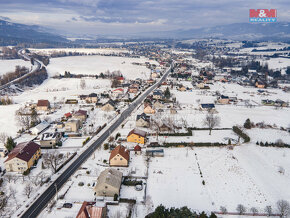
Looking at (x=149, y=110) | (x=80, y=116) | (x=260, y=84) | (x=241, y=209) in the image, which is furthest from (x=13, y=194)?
(x=260, y=84)

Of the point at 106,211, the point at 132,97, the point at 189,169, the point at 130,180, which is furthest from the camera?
the point at 132,97

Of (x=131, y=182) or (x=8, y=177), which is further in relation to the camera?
(x=8, y=177)

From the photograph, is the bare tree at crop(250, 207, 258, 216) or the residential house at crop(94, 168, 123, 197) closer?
the bare tree at crop(250, 207, 258, 216)

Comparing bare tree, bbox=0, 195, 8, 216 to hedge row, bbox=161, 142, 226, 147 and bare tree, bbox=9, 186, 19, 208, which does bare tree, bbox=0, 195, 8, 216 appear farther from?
hedge row, bbox=161, 142, 226, 147

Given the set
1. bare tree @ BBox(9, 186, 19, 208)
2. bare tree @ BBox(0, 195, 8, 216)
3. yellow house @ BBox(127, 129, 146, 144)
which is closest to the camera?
bare tree @ BBox(0, 195, 8, 216)

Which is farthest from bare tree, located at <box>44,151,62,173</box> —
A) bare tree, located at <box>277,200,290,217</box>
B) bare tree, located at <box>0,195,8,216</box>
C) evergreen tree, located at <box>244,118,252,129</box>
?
evergreen tree, located at <box>244,118,252,129</box>

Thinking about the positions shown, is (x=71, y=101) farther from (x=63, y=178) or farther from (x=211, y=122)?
(x=211, y=122)

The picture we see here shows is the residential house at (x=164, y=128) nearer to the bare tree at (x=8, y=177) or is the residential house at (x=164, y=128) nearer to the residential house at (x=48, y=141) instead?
the residential house at (x=48, y=141)

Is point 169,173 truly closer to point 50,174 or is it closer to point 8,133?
point 50,174

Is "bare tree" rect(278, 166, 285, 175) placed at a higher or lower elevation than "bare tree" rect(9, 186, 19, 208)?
lower

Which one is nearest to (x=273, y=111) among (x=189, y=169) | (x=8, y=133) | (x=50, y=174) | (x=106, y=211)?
(x=189, y=169)

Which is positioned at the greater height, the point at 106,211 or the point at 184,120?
the point at 184,120
